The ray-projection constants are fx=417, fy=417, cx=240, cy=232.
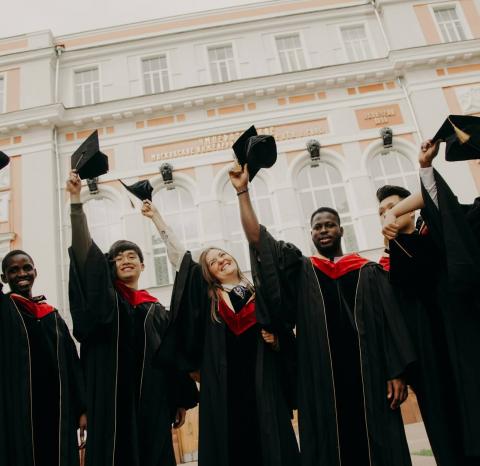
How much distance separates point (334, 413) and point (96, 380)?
1.67 meters

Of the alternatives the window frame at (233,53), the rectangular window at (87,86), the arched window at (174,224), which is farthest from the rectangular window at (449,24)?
the rectangular window at (87,86)

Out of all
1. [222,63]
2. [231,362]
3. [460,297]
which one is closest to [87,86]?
[222,63]

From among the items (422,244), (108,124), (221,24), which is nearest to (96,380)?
(422,244)

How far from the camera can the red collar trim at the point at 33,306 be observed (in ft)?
10.7

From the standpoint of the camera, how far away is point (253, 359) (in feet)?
9.91

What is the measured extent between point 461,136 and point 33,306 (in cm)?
339

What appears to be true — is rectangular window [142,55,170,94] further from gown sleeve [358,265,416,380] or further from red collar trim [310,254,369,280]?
gown sleeve [358,265,416,380]

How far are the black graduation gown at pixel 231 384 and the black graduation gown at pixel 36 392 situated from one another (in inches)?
34.0

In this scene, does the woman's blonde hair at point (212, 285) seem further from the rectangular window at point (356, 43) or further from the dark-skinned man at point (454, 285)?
the rectangular window at point (356, 43)

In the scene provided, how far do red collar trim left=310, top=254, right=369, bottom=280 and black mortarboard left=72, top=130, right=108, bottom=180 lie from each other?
190cm

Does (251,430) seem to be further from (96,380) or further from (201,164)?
(201,164)

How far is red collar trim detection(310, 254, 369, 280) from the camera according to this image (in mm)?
3164

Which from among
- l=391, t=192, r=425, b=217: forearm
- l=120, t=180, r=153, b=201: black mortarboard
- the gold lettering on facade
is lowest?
l=391, t=192, r=425, b=217: forearm

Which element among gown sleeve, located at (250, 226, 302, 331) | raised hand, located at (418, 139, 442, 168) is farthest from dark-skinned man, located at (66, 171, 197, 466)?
raised hand, located at (418, 139, 442, 168)
